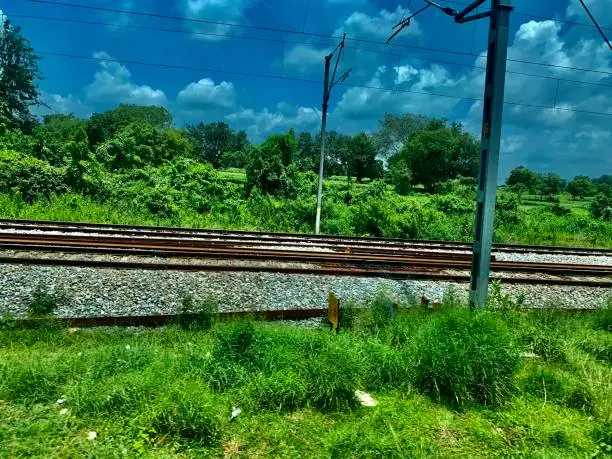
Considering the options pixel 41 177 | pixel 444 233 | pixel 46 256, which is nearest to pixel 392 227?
pixel 444 233

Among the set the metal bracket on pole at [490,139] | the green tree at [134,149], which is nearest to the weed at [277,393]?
the metal bracket on pole at [490,139]

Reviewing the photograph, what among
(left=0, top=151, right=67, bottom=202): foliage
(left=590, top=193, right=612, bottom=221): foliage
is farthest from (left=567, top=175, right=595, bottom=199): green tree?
(left=0, top=151, right=67, bottom=202): foliage

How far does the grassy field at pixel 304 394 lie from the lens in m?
3.80

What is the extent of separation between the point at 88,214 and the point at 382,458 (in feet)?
56.8

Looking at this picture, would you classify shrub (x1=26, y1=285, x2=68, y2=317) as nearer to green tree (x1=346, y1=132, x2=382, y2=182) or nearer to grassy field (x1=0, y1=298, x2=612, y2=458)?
grassy field (x1=0, y1=298, x2=612, y2=458)

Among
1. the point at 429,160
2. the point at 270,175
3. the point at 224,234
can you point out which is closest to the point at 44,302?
the point at 224,234

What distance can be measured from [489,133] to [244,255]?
6759 mm

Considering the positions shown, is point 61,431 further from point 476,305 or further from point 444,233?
point 444,233

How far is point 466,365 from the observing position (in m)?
4.91

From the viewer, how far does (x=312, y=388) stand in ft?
15.1

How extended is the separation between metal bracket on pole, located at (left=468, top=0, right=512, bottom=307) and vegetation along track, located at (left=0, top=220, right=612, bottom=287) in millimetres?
4044

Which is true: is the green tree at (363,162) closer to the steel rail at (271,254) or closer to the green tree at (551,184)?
the green tree at (551,184)

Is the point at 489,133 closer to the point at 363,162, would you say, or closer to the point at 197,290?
the point at 197,290

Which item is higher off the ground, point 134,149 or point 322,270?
point 134,149
